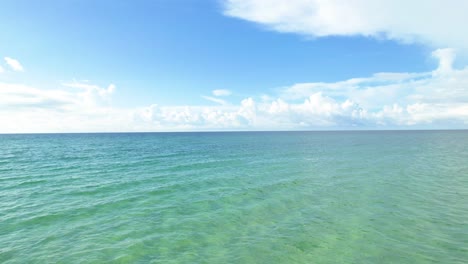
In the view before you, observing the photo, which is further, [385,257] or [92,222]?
[92,222]

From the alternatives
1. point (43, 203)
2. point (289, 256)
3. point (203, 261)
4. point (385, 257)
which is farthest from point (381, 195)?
point (43, 203)

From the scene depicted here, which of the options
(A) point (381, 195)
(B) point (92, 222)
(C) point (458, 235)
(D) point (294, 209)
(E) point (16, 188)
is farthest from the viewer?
(E) point (16, 188)

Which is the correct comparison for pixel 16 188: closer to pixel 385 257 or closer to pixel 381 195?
pixel 385 257

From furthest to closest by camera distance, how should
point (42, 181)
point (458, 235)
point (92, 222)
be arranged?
point (42, 181) < point (92, 222) < point (458, 235)

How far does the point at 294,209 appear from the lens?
55.3ft

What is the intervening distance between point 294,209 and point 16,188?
88.5 feet

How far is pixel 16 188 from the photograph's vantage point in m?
23.9

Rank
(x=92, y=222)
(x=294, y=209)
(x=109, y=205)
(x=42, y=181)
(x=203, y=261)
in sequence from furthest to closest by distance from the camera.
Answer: (x=42, y=181), (x=109, y=205), (x=294, y=209), (x=92, y=222), (x=203, y=261)

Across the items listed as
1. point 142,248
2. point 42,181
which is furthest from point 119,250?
point 42,181

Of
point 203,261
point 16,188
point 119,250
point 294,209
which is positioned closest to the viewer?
point 203,261

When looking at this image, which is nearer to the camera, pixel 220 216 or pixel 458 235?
pixel 458 235

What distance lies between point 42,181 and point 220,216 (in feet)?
77.1

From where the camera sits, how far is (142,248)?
1162cm

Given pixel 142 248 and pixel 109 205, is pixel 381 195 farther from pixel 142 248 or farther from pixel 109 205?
pixel 109 205
